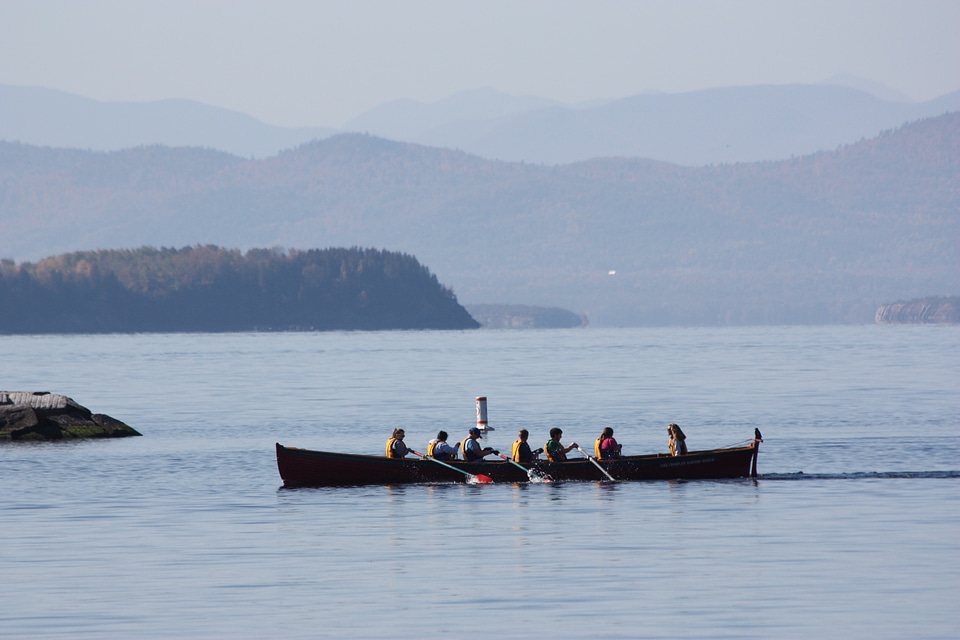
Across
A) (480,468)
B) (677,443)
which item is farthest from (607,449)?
(480,468)

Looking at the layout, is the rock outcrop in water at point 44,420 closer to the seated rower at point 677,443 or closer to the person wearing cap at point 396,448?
the person wearing cap at point 396,448

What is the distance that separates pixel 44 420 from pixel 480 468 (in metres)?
A: 27.7

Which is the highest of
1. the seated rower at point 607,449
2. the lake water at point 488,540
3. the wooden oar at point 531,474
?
the seated rower at point 607,449

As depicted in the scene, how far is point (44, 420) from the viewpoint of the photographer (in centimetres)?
6944

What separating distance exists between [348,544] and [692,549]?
306 inches

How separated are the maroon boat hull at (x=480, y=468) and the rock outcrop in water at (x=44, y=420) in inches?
929

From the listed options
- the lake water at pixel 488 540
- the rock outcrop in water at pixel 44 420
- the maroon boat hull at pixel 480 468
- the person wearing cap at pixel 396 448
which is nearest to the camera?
the lake water at pixel 488 540

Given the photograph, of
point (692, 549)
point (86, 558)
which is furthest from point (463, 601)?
point (86, 558)

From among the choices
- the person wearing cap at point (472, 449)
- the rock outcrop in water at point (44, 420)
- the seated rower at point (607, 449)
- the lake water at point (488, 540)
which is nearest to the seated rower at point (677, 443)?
the lake water at point (488, 540)

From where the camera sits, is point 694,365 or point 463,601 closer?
point 463,601

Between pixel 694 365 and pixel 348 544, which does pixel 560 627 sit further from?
pixel 694 365

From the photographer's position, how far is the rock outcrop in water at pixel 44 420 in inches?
2721

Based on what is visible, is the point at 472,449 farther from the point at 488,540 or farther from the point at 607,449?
the point at 488,540

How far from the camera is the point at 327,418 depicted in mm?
86500
